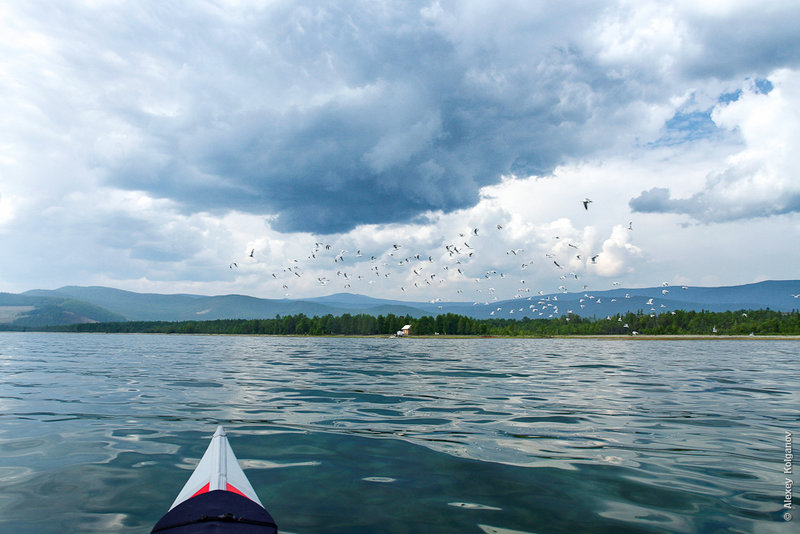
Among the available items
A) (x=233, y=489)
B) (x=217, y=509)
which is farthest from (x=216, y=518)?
(x=233, y=489)

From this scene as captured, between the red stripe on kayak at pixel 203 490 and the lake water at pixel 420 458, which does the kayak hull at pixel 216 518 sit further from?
the lake water at pixel 420 458

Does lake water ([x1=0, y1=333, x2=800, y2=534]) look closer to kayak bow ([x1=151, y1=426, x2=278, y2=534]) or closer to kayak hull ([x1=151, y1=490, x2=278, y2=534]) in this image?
kayak bow ([x1=151, y1=426, x2=278, y2=534])

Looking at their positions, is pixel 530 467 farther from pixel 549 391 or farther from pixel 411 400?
pixel 549 391

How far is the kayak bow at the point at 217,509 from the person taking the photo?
6.10m

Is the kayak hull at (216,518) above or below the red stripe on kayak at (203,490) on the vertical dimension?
below

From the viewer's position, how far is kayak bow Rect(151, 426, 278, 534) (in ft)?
20.0

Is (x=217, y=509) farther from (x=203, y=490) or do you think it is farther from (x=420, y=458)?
(x=420, y=458)

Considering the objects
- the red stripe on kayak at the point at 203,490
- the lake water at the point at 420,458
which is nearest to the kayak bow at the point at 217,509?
the red stripe on kayak at the point at 203,490

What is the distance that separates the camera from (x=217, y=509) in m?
6.43

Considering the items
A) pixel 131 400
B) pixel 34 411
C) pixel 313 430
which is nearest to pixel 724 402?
pixel 313 430

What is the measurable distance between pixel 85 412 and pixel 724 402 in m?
28.6

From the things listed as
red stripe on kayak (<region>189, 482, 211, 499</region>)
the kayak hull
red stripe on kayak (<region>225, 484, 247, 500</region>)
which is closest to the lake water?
red stripe on kayak (<region>225, 484, 247, 500</region>)

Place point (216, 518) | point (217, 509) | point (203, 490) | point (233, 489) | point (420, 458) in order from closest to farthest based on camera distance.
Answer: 1. point (216, 518)
2. point (217, 509)
3. point (203, 490)
4. point (233, 489)
5. point (420, 458)

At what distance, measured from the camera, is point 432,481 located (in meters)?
10.9
